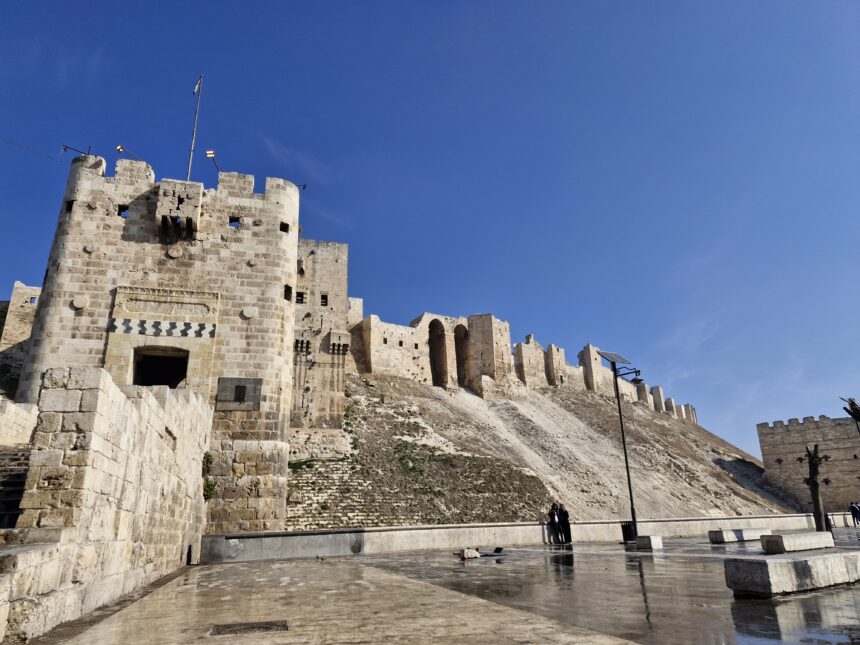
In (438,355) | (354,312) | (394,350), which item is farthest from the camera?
(438,355)

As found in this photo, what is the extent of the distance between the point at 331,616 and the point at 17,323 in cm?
4056

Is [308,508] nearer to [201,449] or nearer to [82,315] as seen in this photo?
[201,449]

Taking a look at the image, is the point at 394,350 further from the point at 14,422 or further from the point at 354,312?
the point at 14,422

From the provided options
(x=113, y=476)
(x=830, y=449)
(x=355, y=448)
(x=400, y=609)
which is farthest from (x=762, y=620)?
(x=830, y=449)

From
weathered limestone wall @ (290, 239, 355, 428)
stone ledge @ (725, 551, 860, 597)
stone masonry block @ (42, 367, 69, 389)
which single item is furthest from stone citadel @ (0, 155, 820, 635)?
stone ledge @ (725, 551, 860, 597)

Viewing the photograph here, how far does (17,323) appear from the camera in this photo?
116 ft

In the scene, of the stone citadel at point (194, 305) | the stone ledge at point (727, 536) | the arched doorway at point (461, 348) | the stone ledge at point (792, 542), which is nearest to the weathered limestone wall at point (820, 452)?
the arched doorway at point (461, 348)

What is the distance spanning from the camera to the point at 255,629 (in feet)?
14.2

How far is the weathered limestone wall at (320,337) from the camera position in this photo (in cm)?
3500

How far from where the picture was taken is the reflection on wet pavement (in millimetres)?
3883

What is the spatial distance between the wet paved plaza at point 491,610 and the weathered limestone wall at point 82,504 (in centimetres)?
42

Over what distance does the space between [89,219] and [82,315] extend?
3.09m

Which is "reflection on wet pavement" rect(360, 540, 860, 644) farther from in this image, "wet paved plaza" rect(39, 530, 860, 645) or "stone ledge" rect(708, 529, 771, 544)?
"stone ledge" rect(708, 529, 771, 544)

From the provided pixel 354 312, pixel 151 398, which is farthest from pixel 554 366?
pixel 151 398
